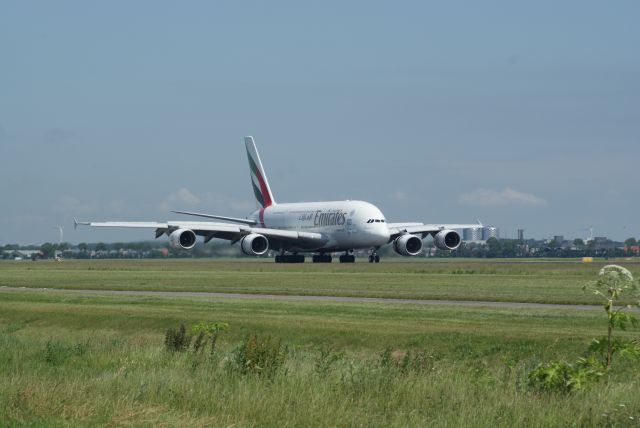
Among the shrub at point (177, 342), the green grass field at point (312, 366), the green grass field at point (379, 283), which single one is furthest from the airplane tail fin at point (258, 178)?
the shrub at point (177, 342)

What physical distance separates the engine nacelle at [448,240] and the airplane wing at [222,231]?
31.3ft

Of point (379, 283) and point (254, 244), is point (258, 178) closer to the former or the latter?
point (254, 244)

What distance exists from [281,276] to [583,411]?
44384mm

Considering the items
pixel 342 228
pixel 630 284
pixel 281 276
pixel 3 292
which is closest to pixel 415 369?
pixel 630 284

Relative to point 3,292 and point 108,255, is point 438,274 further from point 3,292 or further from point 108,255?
point 108,255

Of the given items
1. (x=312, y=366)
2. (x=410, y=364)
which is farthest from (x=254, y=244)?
(x=410, y=364)

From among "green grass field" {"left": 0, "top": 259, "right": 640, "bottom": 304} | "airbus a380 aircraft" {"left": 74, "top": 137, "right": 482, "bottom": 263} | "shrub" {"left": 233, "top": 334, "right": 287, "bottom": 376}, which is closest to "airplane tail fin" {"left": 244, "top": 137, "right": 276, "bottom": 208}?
"airbus a380 aircraft" {"left": 74, "top": 137, "right": 482, "bottom": 263}

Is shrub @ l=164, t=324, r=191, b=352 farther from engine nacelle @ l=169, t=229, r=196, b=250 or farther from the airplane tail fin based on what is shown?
the airplane tail fin

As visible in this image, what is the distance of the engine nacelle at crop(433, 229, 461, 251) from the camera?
8769 centimetres

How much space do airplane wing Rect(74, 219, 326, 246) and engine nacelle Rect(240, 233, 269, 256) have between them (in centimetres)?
61

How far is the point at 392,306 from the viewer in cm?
3466

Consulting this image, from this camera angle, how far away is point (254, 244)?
270 ft

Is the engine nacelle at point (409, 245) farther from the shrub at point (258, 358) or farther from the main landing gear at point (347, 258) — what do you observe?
the shrub at point (258, 358)

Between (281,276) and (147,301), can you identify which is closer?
(147,301)
